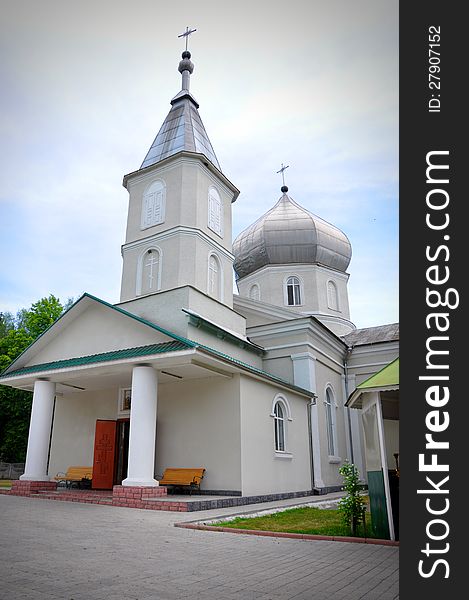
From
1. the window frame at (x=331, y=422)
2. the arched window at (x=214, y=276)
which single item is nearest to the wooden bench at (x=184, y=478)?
the arched window at (x=214, y=276)

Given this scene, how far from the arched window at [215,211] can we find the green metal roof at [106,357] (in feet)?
19.8

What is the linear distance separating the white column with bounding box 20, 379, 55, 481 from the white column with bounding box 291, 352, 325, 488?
850cm

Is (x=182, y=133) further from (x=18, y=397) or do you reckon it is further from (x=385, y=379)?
(x=18, y=397)

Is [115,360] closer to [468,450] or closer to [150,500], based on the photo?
[150,500]

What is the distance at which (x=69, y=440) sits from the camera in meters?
17.1

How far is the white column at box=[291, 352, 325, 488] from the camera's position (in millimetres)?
16812

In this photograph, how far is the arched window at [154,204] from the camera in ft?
56.6

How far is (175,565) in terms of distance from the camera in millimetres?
5207

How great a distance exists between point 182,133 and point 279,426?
11465 millimetres

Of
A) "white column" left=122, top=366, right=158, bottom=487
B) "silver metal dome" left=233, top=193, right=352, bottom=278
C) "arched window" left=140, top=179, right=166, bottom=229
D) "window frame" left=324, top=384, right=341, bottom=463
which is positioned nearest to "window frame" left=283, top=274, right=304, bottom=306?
"silver metal dome" left=233, top=193, right=352, bottom=278

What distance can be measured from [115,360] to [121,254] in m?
5.96

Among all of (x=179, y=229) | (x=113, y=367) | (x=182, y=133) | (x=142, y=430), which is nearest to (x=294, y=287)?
(x=182, y=133)

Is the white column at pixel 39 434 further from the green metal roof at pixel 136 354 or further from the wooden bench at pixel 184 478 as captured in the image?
the wooden bench at pixel 184 478

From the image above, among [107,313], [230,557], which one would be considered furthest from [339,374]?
[230,557]
